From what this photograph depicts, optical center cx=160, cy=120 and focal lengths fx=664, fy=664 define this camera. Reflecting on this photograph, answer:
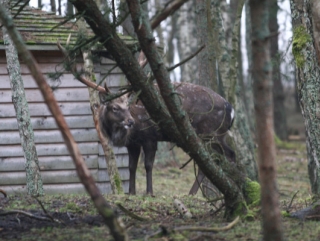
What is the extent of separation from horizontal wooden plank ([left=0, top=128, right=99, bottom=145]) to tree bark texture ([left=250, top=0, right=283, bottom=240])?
24.3 feet

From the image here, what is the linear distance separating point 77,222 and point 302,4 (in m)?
3.50

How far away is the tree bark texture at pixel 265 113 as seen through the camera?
4688mm

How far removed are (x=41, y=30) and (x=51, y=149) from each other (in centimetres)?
217

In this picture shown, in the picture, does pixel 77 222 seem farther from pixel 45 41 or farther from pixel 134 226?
pixel 45 41

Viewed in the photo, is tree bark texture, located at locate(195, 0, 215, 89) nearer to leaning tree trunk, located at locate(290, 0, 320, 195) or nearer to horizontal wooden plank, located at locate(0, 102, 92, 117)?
horizontal wooden plank, located at locate(0, 102, 92, 117)

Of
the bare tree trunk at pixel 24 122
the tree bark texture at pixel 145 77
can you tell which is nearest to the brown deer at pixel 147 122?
the bare tree trunk at pixel 24 122

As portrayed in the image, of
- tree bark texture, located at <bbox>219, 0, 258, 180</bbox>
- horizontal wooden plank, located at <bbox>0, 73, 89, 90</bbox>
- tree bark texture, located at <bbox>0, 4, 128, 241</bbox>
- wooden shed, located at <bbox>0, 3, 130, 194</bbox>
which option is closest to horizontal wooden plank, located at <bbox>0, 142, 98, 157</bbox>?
wooden shed, located at <bbox>0, 3, 130, 194</bbox>

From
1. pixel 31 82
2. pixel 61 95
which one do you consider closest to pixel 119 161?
pixel 61 95

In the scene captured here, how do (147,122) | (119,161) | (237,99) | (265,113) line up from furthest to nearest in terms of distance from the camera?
(237,99) < (119,161) < (147,122) < (265,113)

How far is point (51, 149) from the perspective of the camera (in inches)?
466

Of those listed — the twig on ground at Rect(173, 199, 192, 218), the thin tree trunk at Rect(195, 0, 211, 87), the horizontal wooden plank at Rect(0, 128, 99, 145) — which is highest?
the thin tree trunk at Rect(195, 0, 211, 87)

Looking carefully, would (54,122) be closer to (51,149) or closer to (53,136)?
(53,136)

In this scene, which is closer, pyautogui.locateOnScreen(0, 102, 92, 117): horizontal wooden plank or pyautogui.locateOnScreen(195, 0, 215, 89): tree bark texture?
pyautogui.locateOnScreen(0, 102, 92, 117): horizontal wooden plank

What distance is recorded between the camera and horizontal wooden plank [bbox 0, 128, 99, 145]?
11.7 m
